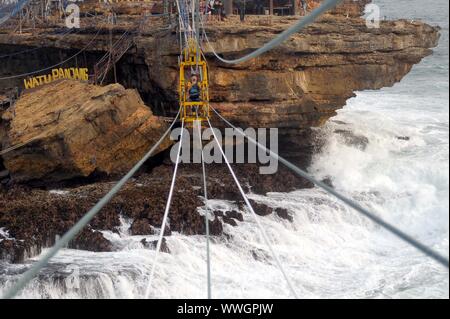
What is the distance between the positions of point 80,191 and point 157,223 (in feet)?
10.2

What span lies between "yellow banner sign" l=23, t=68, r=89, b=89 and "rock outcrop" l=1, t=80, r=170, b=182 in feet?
6.37

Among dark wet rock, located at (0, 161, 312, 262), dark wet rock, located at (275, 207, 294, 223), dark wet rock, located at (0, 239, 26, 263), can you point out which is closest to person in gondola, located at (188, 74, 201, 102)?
dark wet rock, located at (0, 161, 312, 262)

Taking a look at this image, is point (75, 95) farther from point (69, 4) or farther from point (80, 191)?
point (69, 4)

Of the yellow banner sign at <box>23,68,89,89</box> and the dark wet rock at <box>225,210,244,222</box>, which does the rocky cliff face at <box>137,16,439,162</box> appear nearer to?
the yellow banner sign at <box>23,68,89,89</box>

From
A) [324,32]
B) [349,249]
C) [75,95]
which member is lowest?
[349,249]

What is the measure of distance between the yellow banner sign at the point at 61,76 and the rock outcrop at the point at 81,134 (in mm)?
Answer: 1942

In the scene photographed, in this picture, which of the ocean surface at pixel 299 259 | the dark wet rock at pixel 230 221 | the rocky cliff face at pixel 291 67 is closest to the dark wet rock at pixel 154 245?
the ocean surface at pixel 299 259

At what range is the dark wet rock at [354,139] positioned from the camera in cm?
2310

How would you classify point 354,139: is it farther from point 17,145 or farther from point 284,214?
point 17,145

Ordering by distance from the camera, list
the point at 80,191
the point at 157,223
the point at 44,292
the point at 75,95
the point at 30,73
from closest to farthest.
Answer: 1. the point at 44,292
2. the point at 157,223
3. the point at 80,191
4. the point at 75,95
5. the point at 30,73

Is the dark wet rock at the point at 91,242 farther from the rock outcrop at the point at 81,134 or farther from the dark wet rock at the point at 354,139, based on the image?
the dark wet rock at the point at 354,139

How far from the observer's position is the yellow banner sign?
2233 centimetres

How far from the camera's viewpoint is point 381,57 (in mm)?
21719

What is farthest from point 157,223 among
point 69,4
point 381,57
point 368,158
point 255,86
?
point 69,4
